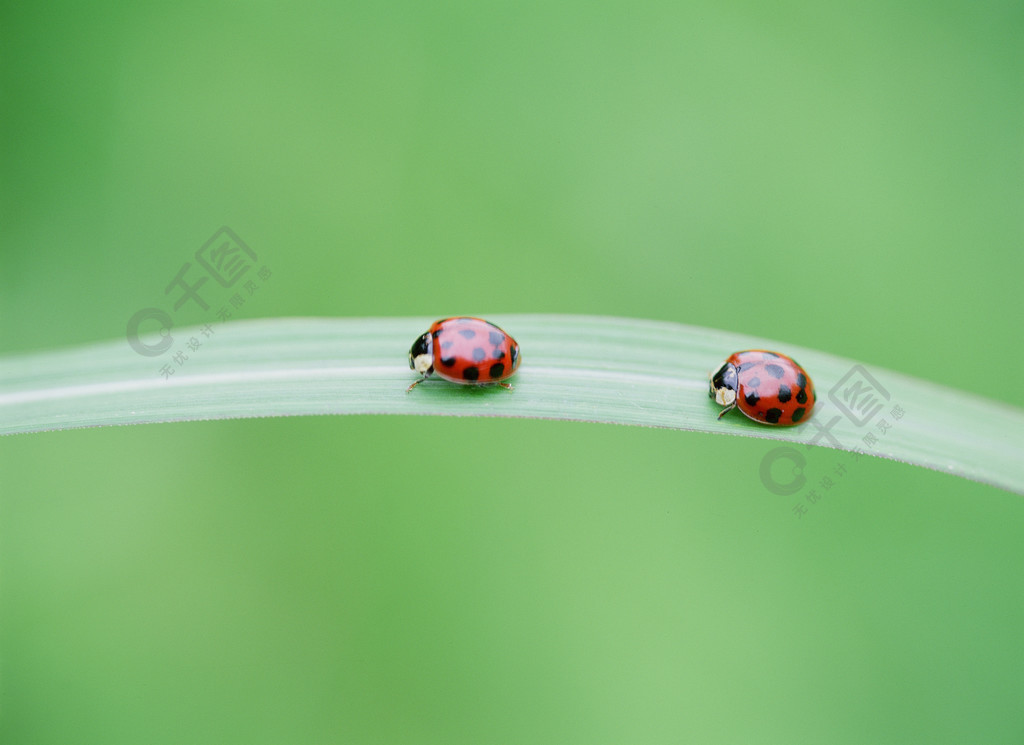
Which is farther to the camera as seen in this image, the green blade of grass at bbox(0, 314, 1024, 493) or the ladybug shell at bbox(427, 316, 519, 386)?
the ladybug shell at bbox(427, 316, 519, 386)

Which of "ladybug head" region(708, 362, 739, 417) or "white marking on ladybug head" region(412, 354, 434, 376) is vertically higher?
"ladybug head" region(708, 362, 739, 417)

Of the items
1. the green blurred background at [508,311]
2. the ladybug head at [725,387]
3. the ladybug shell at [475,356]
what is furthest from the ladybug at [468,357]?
the ladybug head at [725,387]

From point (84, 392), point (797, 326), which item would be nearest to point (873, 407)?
point (797, 326)

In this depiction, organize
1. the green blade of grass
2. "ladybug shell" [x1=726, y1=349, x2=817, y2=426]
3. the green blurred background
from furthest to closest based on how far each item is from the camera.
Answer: the green blurred background < "ladybug shell" [x1=726, y1=349, x2=817, y2=426] < the green blade of grass

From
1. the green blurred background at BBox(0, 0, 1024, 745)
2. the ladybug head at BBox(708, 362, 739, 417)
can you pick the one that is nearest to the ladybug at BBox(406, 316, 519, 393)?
the green blurred background at BBox(0, 0, 1024, 745)

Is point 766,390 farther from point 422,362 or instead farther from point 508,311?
point 508,311

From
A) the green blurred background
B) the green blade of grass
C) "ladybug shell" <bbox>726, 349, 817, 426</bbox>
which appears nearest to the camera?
the green blade of grass

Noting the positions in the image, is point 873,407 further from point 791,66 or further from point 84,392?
point 791,66

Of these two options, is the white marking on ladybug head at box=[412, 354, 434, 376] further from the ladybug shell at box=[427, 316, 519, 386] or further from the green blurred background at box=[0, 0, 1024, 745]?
the green blurred background at box=[0, 0, 1024, 745]
